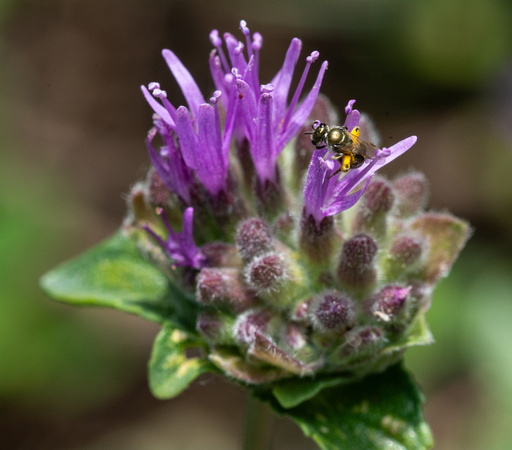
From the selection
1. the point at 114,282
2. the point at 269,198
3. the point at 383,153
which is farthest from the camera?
the point at 114,282

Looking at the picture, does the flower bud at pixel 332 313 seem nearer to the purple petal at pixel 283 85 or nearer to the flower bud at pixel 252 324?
the flower bud at pixel 252 324

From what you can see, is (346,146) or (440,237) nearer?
(346,146)

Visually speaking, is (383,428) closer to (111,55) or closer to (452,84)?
(452,84)

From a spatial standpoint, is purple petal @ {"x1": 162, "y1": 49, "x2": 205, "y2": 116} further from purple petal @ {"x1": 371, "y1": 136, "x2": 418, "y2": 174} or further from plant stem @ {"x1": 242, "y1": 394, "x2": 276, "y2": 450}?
plant stem @ {"x1": 242, "y1": 394, "x2": 276, "y2": 450}

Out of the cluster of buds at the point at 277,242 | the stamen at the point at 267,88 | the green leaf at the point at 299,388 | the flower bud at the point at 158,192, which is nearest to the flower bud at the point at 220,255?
the cluster of buds at the point at 277,242

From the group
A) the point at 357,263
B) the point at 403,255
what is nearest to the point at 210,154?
the point at 357,263

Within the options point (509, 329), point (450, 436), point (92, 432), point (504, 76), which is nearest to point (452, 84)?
point (504, 76)

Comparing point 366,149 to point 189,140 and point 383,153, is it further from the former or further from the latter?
point 189,140
